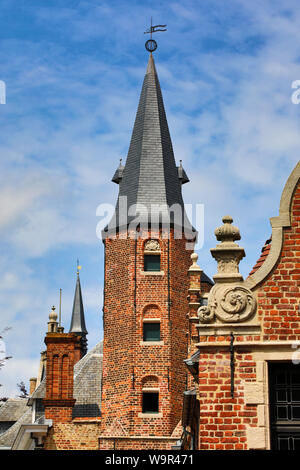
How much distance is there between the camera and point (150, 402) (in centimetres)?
3900

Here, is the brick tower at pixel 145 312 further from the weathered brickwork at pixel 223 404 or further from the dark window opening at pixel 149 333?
the weathered brickwork at pixel 223 404

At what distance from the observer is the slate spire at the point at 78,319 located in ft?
233

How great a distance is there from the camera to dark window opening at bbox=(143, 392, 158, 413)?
3884 cm

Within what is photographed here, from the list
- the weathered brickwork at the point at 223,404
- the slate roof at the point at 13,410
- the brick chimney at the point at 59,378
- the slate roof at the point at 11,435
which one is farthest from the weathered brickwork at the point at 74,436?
the weathered brickwork at the point at 223,404

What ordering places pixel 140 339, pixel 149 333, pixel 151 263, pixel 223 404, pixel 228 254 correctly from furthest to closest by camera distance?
1. pixel 151 263
2. pixel 149 333
3. pixel 140 339
4. pixel 228 254
5. pixel 223 404

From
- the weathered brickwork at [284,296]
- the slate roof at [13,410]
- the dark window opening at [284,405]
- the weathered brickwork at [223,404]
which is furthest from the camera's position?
the slate roof at [13,410]

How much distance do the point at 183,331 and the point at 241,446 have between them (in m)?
29.4

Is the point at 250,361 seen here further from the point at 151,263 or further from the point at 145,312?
the point at 151,263

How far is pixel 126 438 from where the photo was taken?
37.8 m

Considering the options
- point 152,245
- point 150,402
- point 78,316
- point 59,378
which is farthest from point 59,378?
point 78,316

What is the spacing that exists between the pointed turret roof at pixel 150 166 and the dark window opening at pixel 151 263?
83.2 inches

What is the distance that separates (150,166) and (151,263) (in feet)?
18.1

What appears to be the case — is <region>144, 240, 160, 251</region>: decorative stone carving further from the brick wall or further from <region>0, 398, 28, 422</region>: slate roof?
the brick wall

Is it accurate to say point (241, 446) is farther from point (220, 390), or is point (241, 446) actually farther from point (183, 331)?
point (183, 331)
